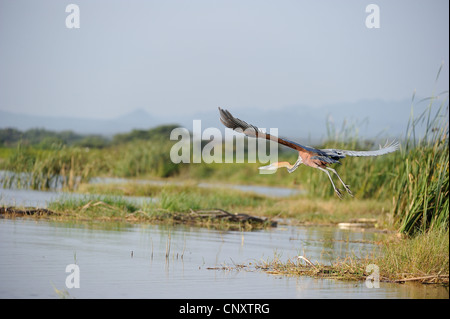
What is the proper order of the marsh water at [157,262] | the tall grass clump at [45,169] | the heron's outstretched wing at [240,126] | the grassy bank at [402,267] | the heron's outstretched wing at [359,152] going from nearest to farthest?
the heron's outstretched wing at [240,126]
the marsh water at [157,262]
the heron's outstretched wing at [359,152]
the grassy bank at [402,267]
the tall grass clump at [45,169]

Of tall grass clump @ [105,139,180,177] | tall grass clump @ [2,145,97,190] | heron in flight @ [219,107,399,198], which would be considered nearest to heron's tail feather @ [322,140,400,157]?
heron in flight @ [219,107,399,198]

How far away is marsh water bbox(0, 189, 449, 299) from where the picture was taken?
830cm

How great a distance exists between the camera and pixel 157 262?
33.2 ft

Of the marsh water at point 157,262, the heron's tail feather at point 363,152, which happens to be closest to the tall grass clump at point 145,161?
the marsh water at point 157,262

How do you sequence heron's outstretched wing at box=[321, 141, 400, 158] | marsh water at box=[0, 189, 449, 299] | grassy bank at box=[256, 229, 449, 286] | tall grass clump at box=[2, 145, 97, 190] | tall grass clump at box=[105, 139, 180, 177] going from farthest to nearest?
tall grass clump at box=[105, 139, 180, 177]
tall grass clump at box=[2, 145, 97, 190]
grassy bank at box=[256, 229, 449, 286]
heron's outstretched wing at box=[321, 141, 400, 158]
marsh water at box=[0, 189, 449, 299]

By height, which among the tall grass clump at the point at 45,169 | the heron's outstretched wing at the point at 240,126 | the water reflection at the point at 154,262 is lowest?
the water reflection at the point at 154,262

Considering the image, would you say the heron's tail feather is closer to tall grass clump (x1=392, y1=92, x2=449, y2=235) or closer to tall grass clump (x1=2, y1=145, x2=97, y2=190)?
tall grass clump (x1=392, y1=92, x2=449, y2=235)

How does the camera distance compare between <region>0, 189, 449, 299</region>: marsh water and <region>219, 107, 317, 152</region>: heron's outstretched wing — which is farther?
<region>0, 189, 449, 299</region>: marsh water

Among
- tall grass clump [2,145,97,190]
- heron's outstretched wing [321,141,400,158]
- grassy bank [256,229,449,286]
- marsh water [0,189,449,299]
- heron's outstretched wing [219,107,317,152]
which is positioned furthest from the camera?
tall grass clump [2,145,97,190]

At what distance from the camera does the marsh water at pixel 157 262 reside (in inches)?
327

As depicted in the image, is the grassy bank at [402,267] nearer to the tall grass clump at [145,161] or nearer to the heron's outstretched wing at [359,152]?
the heron's outstretched wing at [359,152]

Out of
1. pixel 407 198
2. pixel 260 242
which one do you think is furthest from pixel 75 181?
pixel 407 198

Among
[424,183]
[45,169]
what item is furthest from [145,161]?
[424,183]
